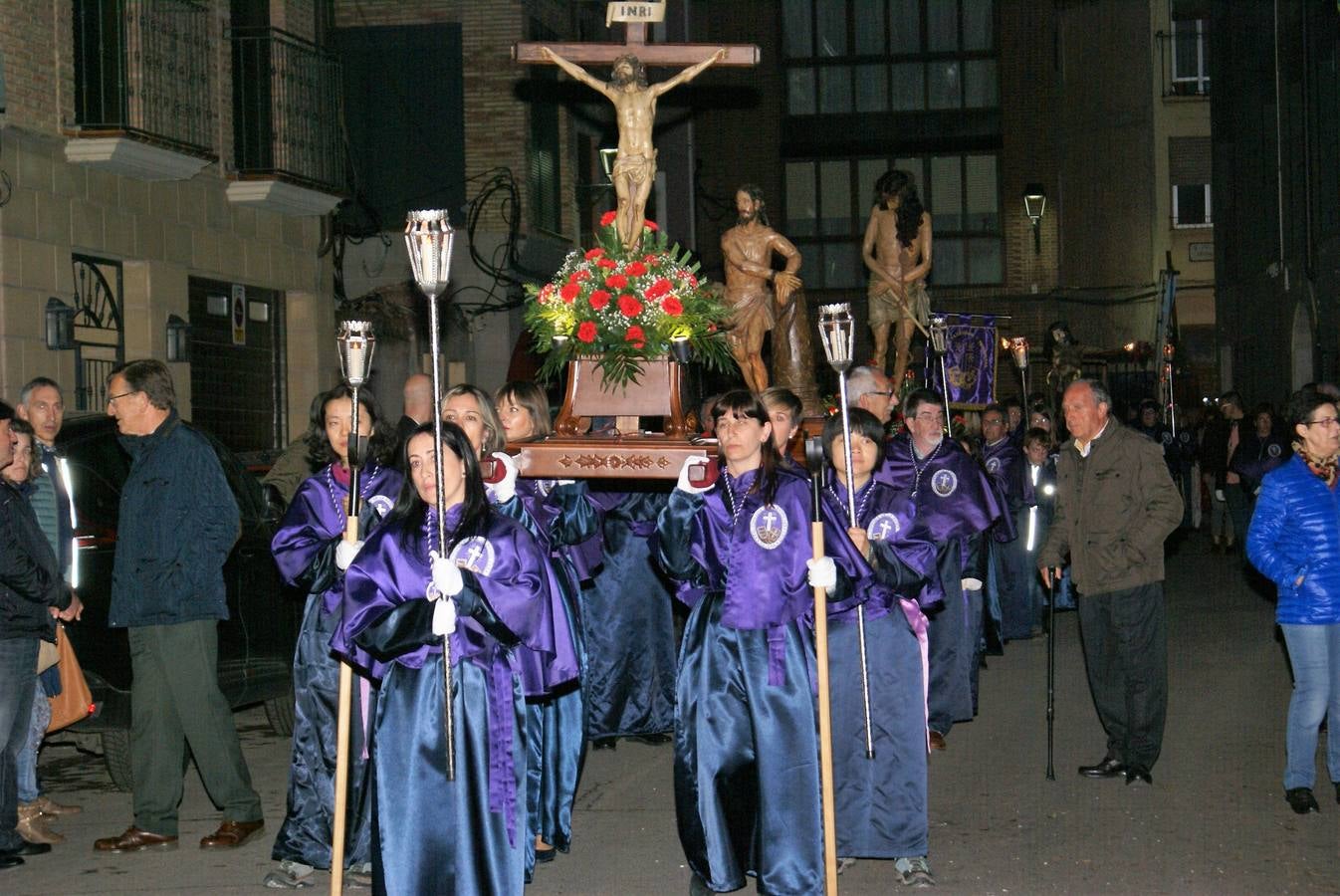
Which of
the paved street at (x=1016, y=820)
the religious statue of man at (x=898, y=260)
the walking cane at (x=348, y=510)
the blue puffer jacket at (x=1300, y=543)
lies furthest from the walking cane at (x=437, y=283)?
the religious statue of man at (x=898, y=260)

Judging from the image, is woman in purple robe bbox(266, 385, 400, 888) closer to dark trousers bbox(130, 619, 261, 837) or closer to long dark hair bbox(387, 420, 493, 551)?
dark trousers bbox(130, 619, 261, 837)

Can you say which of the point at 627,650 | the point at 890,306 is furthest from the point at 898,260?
the point at 627,650

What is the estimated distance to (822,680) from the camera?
6738 mm

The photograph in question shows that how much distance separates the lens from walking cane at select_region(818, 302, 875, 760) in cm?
711

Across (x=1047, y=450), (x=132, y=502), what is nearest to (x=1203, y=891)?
(x=132, y=502)

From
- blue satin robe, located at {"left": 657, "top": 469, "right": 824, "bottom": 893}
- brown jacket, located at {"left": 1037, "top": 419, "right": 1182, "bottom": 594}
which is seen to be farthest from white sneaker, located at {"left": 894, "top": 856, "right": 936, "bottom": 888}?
brown jacket, located at {"left": 1037, "top": 419, "right": 1182, "bottom": 594}

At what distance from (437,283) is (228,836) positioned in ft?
10.4

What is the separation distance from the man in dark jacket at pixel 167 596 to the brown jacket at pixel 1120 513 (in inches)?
175

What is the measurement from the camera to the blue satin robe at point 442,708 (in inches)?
244

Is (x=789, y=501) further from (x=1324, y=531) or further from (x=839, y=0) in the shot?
(x=839, y=0)

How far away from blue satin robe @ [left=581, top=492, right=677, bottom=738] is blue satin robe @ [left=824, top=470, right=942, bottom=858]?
3.38 metres

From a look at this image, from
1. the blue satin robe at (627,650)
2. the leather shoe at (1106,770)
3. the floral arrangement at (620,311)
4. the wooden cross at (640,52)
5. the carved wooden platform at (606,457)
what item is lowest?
the leather shoe at (1106,770)

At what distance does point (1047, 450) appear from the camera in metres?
16.5

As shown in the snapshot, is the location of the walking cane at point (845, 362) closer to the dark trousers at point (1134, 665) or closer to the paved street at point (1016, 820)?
the paved street at point (1016, 820)
